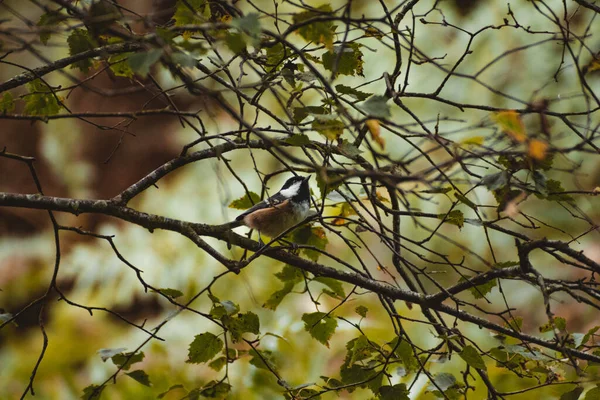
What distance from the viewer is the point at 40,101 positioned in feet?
6.41

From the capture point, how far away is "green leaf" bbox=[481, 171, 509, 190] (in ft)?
4.59

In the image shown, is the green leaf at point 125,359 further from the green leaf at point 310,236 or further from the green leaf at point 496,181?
the green leaf at point 496,181

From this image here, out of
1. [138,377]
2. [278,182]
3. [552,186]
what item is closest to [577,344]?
[552,186]

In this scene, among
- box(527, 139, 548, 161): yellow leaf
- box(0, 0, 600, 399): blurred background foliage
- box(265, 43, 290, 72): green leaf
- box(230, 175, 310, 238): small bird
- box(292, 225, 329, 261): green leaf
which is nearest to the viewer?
box(527, 139, 548, 161): yellow leaf

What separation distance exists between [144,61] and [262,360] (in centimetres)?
105

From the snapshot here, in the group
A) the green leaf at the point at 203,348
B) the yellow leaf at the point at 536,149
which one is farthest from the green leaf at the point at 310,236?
the yellow leaf at the point at 536,149

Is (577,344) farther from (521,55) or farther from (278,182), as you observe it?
(521,55)

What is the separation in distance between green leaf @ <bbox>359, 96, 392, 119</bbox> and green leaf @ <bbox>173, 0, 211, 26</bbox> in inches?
15.2

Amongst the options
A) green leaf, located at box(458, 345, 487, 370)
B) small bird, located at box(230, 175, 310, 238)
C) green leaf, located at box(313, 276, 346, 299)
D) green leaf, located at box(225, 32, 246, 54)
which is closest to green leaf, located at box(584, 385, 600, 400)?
green leaf, located at box(458, 345, 487, 370)

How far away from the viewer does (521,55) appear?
555 cm

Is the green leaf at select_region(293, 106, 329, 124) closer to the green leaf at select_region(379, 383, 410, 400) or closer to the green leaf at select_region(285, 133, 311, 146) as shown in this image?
the green leaf at select_region(285, 133, 311, 146)

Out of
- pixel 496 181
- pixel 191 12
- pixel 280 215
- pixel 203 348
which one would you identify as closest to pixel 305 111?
pixel 191 12

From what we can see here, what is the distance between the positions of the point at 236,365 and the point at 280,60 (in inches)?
90.7

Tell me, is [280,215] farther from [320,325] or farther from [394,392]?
[394,392]
